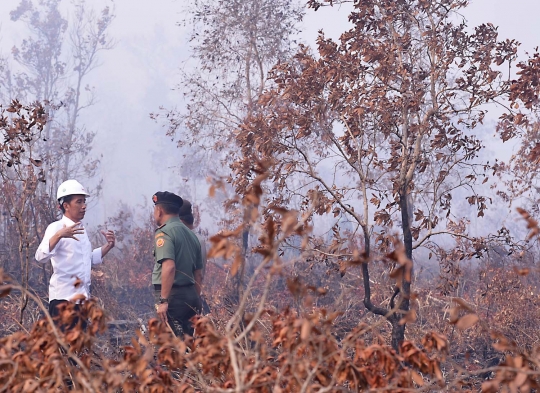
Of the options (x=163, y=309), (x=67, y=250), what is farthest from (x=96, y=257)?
(x=163, y=309)

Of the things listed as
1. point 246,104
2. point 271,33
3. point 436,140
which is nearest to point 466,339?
point 436,140

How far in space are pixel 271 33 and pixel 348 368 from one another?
13.2 m

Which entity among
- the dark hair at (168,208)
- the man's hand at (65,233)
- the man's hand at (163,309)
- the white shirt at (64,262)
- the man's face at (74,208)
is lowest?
the man's hand at (163,309)

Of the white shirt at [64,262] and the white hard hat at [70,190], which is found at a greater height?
the white hard hat at [70,190]

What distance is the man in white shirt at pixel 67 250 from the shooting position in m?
5.16

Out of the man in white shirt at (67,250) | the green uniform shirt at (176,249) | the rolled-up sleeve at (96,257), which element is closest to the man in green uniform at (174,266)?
the green uniform shirt at (176,249)

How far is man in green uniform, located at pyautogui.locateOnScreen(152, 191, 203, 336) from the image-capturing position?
18.1 ft

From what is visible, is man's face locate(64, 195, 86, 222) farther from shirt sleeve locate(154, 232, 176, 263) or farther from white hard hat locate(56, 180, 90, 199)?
shirt sleeve locate(154, 232, 176, 263)

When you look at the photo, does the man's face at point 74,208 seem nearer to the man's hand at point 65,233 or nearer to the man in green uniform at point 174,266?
the man's hand at point 65,233

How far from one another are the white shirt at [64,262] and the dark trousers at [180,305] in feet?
2.28

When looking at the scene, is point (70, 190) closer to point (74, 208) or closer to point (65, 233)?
point (74, 208)

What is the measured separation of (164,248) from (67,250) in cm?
81

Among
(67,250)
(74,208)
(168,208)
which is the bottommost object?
(67,250)

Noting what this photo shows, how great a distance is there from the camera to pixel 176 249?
5684mm
